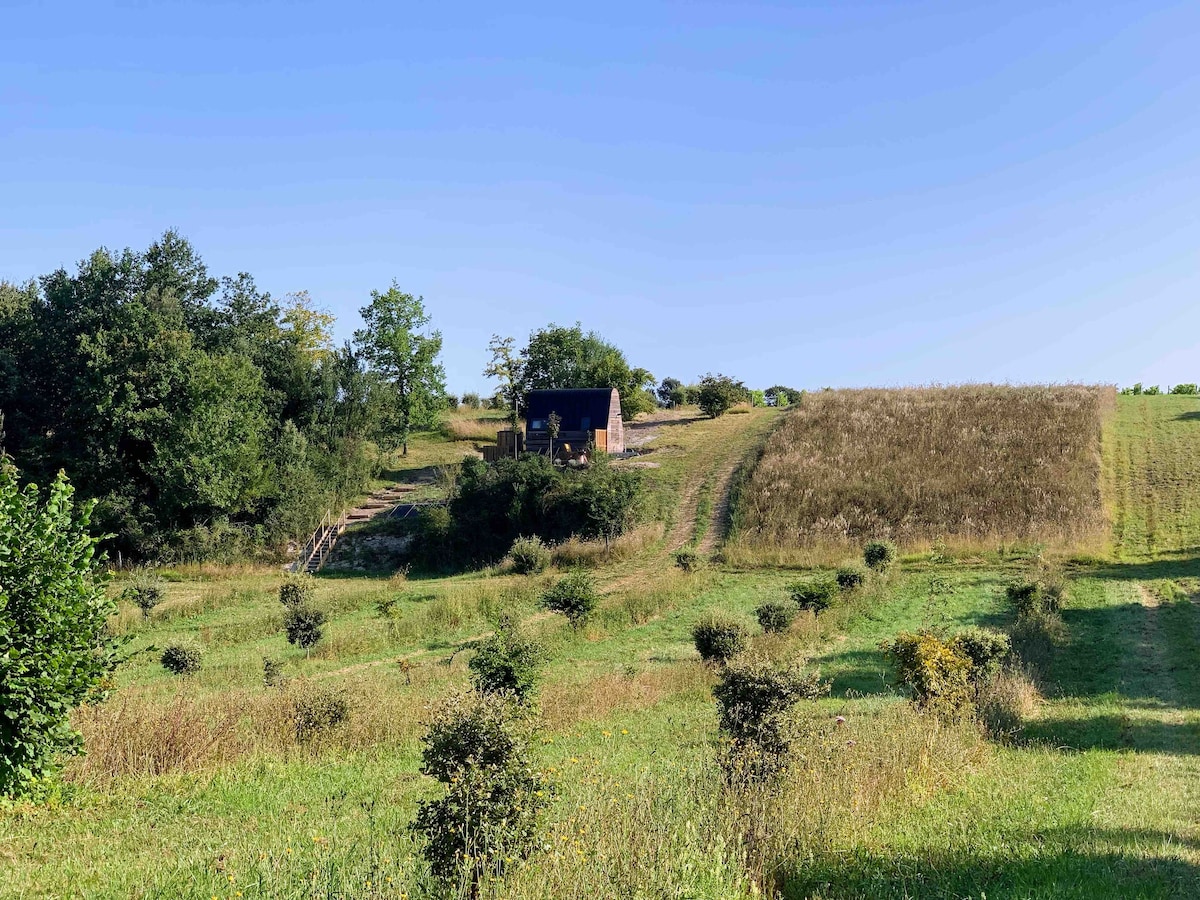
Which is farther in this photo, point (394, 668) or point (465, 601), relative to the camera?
point (465, 601)

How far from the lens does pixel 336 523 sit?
44531 mm

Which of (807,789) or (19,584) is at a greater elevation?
(19,584)

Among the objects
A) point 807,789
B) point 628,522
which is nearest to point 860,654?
point 807,789

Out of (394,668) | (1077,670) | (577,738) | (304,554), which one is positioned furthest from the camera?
(304,554)

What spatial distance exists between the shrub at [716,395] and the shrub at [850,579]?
36.7m

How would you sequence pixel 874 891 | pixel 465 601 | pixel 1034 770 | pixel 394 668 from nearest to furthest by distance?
pixel 874 891, pixel 1034 770, pixel 394 668, pixel 465 601

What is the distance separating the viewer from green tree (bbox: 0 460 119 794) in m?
7.93

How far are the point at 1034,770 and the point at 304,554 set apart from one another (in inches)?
1490

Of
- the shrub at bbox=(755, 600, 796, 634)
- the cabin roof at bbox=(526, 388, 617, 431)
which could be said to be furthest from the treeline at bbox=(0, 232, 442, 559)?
the shrub at bbox=(755, 600, 796, 634)

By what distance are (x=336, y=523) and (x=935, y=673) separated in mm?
37038

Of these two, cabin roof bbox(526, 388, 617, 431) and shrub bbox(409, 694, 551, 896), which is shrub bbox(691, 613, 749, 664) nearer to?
shrub bbox(409, 694, 551, 896)

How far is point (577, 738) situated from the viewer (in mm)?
12383

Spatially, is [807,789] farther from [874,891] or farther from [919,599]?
[919,599]

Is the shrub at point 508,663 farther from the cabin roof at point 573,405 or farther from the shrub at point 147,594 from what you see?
the cabin roof at point 573,405
